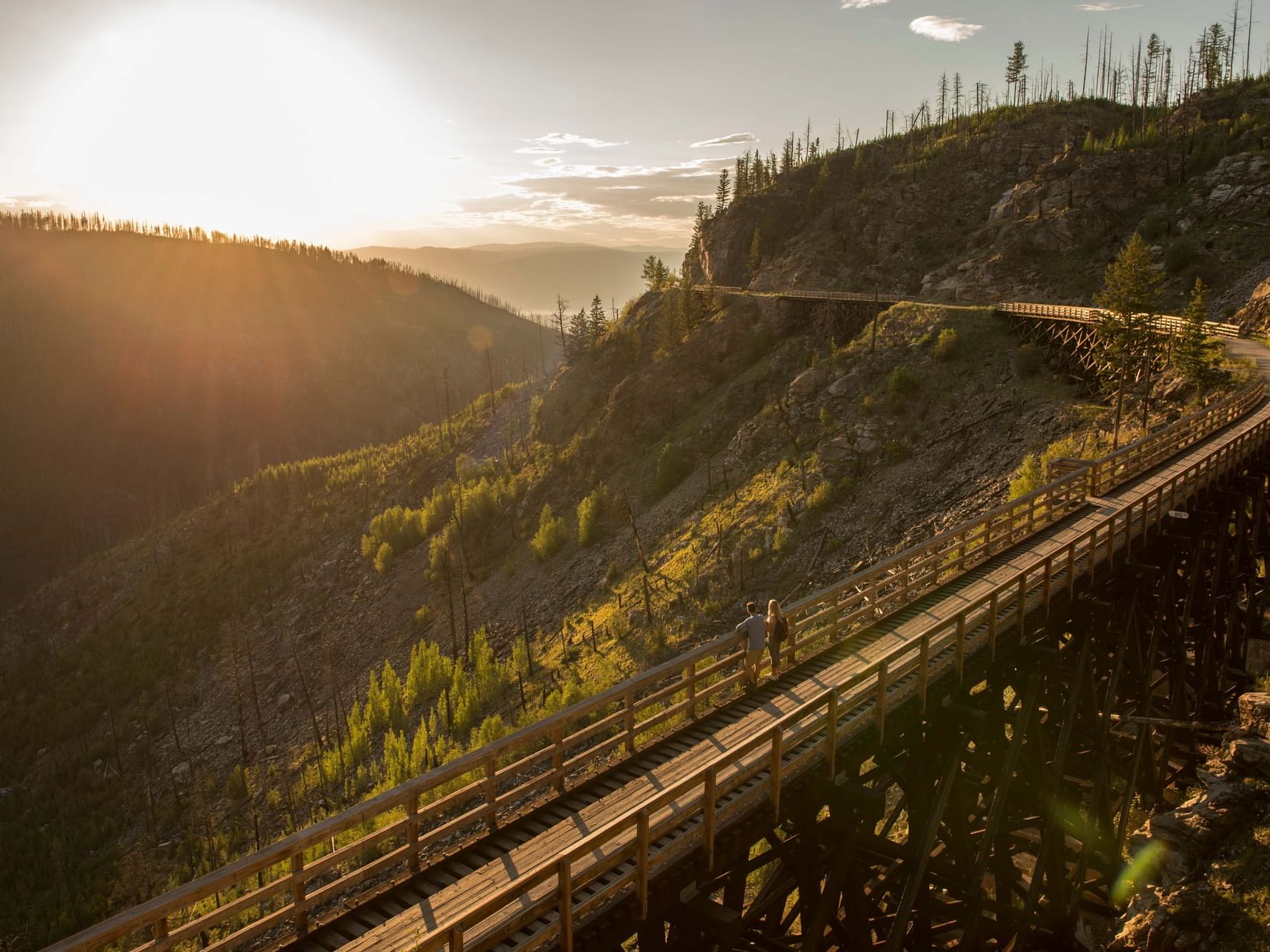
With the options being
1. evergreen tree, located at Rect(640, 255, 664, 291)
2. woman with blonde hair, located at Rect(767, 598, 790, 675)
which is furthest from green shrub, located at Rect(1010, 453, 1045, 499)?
evergreen tree, located at Rect(640, 255, 664, 291)

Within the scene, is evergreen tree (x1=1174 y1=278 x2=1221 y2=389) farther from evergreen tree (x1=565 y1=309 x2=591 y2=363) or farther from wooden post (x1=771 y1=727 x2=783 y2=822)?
evergreen tree (x1=565 y1=309 x2=591 y2=363)

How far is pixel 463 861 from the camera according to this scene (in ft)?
31.7

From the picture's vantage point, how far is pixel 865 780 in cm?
1159

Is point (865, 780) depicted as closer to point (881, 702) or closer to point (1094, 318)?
point (881, 702)

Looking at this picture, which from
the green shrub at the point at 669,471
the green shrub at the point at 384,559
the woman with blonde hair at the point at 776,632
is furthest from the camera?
the green shrub at the point at 384,559

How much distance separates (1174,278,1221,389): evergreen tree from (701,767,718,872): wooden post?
3596cm

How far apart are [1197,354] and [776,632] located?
1242 inches

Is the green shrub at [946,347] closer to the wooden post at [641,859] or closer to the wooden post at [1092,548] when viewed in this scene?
the wooden post at [1092,548]

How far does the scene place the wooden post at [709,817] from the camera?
8562mm

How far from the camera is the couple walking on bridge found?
13.8 meters

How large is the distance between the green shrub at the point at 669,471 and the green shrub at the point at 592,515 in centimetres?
456

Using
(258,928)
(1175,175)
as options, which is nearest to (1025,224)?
(1175,175)

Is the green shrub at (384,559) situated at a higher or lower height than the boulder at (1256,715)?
lower

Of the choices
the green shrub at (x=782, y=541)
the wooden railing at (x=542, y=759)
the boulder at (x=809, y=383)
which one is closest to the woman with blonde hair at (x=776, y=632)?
the wooden railing at (x=542, y=759)
